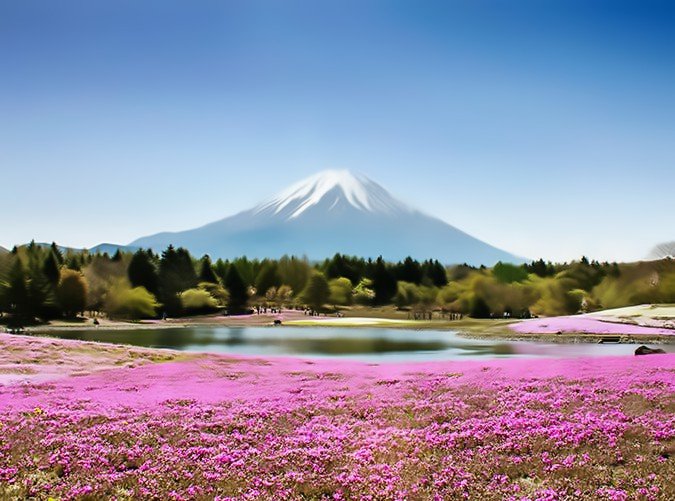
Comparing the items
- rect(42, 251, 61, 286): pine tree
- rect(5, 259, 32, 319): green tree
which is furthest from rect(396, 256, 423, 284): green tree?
rect(5, 259, 32, 319): green tree

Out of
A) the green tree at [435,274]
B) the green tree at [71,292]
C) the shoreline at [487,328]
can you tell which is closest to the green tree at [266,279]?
the green tree at [435,274]

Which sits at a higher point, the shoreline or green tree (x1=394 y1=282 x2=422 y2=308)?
green tree (x1=394 y1=282 x2=422 y2=308)

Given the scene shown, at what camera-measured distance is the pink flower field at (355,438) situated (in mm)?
10945

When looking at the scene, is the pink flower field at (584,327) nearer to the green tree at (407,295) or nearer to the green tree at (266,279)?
the green tree at (407,295)

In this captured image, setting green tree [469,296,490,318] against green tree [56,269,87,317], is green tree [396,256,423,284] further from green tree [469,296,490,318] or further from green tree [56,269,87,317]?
green tree [56,269,87,317]

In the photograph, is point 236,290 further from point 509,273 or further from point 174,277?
point 509,273

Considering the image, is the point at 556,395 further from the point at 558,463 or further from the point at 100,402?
the point at 100,402

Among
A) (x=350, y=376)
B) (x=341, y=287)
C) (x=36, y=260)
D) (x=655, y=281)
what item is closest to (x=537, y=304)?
(x=655, y=281)

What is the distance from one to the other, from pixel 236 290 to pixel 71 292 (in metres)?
38.2

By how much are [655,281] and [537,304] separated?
18.7m

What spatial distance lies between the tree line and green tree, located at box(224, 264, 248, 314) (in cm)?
22

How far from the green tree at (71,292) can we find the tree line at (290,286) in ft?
0.56

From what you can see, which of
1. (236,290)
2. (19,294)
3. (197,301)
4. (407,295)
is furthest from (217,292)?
(19,294)

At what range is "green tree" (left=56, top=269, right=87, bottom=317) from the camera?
102500 millimetres
